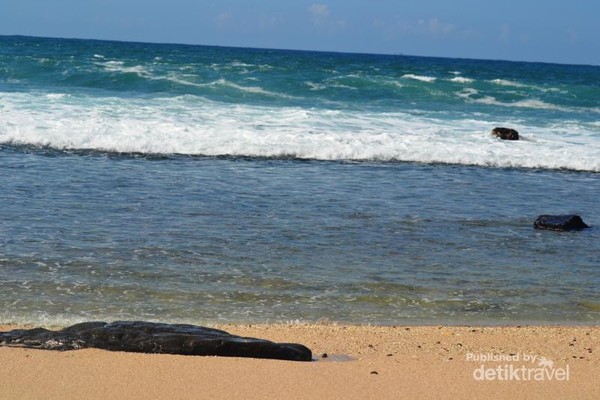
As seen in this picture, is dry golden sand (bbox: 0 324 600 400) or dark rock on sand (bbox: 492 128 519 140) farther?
dark rock on sand (bbox: 492 128 519 140)

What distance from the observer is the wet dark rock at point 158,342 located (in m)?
5.06

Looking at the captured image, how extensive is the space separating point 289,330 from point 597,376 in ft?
6.57

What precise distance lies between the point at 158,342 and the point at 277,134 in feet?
39.9

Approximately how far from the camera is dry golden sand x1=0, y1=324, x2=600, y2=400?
4.53m

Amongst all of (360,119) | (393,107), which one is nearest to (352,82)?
(393,107)

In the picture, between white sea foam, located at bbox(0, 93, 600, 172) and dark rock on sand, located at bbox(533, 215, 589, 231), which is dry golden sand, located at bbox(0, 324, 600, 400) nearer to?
dark rock on sand, located at bbox(533, 215, 589, 231)

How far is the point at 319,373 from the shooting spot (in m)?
4.90

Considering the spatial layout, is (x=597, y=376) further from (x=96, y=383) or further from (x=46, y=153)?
(x=46, y=153)

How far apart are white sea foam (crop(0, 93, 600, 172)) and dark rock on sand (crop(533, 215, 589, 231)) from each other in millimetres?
5557

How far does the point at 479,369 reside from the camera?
5.14 meters
